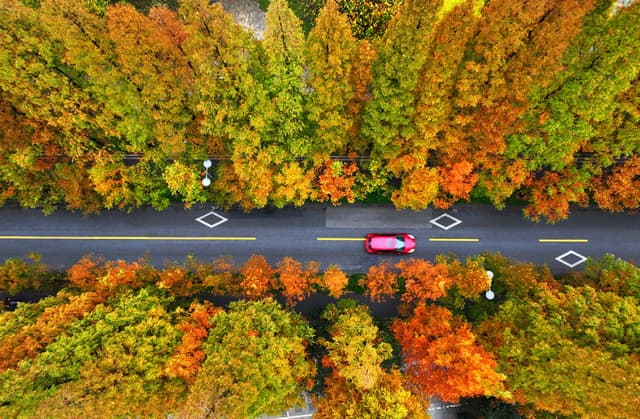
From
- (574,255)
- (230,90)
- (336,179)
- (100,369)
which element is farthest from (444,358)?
(230,90)

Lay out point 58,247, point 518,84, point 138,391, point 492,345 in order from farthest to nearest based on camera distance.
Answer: point 58,247 < point 492,345 < point 518,84 < point 138,391

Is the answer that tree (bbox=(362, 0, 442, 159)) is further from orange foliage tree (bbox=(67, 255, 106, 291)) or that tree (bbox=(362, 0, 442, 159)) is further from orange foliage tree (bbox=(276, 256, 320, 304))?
orange foliage tree (bbox=(67, 255, 106, 291))

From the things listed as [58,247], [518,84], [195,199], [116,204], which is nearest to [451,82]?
[518,84]

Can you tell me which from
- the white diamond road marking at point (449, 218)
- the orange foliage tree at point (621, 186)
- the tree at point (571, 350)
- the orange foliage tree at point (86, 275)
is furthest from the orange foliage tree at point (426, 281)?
the orange foliage tree at point (86, 275)

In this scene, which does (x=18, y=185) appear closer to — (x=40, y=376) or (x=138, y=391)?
(x=40, y=376)

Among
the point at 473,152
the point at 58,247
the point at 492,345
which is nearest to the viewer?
the point at 492,345

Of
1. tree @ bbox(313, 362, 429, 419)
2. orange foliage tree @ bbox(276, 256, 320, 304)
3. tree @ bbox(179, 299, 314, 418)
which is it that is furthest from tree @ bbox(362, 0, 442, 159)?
tree @ bbox(313, 362, 429, 419)
